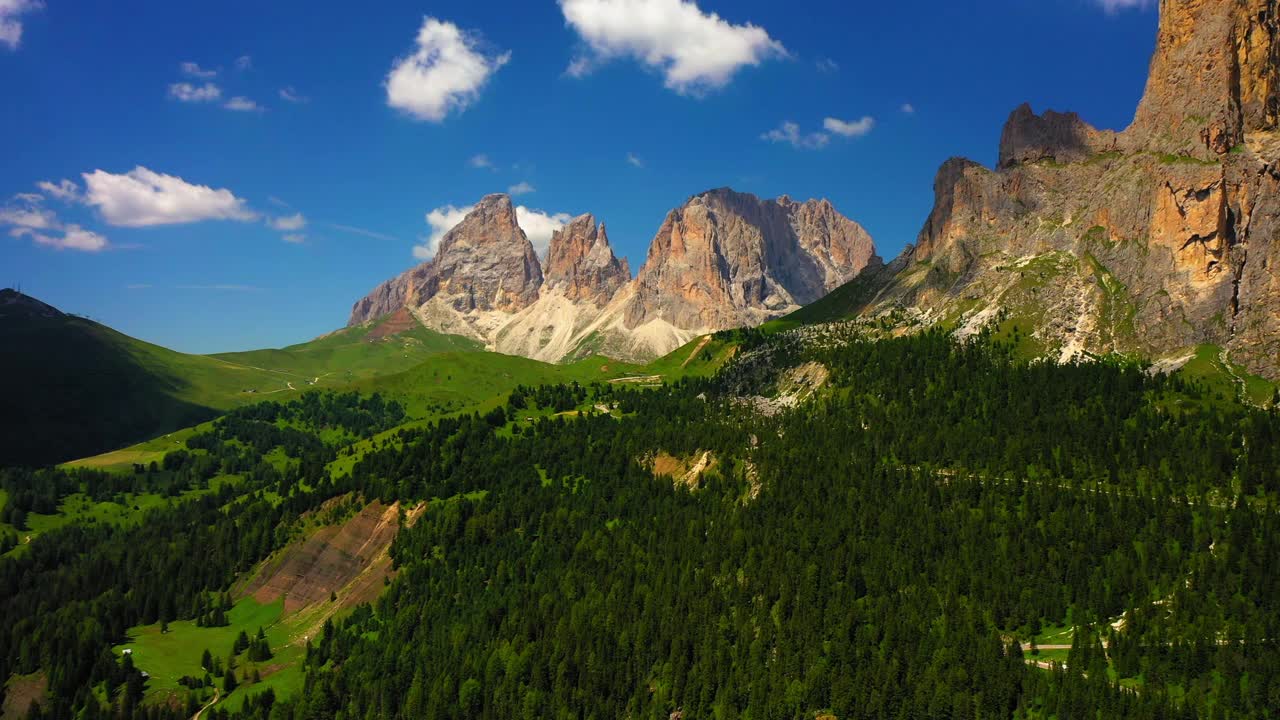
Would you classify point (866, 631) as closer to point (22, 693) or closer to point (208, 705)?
point (208, 705)

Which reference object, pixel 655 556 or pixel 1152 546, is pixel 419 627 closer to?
pixel 655 556

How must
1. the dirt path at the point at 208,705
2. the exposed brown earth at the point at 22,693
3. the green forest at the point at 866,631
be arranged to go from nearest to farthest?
the green forest at the point at 866,631, the dirt path at the point at 208,705, the exposed brown earth at the point at 22,693

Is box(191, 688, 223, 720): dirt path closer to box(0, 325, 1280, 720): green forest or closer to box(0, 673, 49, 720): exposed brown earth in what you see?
box(0, 325, 1280, 720): green forest

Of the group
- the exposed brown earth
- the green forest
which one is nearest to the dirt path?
the green forest

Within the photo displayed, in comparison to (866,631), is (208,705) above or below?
below

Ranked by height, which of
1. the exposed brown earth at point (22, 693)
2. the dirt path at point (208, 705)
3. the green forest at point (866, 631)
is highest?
the green forest at point (866, 631)

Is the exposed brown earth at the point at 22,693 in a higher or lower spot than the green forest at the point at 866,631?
lower

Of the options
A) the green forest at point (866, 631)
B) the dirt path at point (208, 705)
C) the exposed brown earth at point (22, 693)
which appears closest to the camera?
the green forest at point (866, 631)

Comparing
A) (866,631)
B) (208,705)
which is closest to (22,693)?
(208,705)

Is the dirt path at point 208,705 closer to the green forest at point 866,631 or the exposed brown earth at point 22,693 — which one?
the green forest at point 866,631

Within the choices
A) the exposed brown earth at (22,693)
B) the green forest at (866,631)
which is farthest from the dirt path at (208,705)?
the exposed brown earth at (22,693)

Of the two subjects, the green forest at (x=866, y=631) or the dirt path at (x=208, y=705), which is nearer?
the green forest at (x=866, y=631)

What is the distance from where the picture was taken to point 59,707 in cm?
17350

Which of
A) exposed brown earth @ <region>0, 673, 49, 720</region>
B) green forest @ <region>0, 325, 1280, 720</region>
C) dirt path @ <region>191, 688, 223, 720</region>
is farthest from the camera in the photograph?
exposed brown earth @ <region>0, 673, 49, 720</region>
